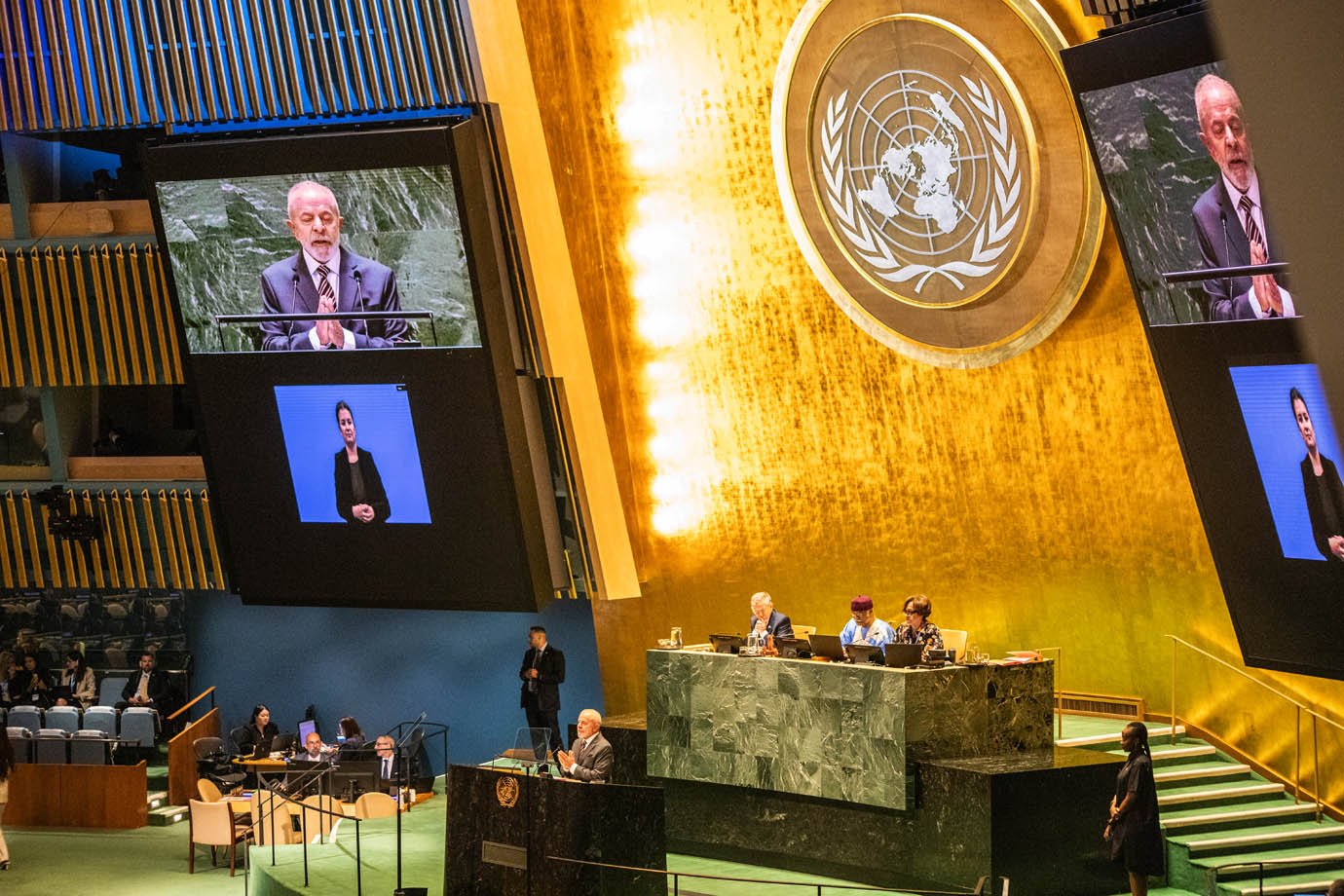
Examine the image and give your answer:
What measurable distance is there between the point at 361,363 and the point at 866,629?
188 inches

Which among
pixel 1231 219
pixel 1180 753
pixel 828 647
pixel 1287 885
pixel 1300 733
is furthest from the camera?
pixel 1180 753

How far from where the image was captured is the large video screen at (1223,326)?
819cm

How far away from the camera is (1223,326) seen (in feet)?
28.6

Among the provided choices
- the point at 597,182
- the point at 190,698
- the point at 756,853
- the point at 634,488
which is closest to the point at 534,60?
the point at 597,182

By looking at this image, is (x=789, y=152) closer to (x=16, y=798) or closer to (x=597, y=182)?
(x=597, y=182)

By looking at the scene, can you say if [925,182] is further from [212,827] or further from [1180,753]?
[212,827]

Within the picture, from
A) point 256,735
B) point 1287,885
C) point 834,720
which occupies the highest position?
point 256,735

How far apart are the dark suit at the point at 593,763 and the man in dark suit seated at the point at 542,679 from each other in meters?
3.64

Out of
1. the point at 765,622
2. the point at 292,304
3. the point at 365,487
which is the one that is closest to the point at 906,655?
the point at 765,622

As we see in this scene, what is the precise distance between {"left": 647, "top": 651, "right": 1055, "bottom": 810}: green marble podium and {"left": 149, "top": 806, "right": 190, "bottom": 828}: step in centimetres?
619

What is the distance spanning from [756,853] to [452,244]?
16.2 feet

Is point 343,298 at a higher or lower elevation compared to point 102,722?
higher

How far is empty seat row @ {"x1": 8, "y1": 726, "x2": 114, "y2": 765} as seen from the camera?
14961 mm

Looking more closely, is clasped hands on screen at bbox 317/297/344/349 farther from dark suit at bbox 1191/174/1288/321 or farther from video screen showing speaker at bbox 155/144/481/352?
dark suit at bbox 1191/174/1288/321
